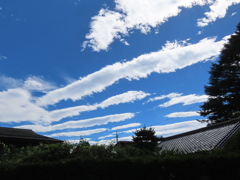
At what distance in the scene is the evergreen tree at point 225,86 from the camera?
33.3m

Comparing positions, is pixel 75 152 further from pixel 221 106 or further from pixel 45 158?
pixel 221 106

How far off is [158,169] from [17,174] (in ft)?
14.8

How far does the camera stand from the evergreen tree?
109 ft

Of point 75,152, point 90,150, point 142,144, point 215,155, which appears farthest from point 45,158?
point 142,144

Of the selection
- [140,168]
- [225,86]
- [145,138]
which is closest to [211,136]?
[145,138]

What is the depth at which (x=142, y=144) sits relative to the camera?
869 inches

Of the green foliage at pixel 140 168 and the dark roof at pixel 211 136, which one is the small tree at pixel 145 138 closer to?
the dark roof at pixel 211 136

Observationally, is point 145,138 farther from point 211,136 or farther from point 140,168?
point 140,168

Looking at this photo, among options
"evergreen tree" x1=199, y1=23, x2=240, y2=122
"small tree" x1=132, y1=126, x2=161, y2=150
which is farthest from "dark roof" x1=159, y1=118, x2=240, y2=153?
"evergreen tree" x1=199, y1=23, x2=240, y2=122

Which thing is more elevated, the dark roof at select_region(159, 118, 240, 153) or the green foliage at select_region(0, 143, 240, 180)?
the dark roof at select_region(159, 118, 240, 153)

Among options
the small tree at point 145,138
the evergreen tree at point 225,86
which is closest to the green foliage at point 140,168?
the small tree at point 145,138

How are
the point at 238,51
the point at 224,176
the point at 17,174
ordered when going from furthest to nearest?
the point at 238,51, the point at 17,174, the point at 224,176

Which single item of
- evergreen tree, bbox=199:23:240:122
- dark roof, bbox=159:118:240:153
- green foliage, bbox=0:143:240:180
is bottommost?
green foliage, bbox=0:143:240:180

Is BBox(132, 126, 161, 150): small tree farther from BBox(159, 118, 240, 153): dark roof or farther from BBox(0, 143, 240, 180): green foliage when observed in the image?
BBox(0, 143, 240, 180): green foliage
